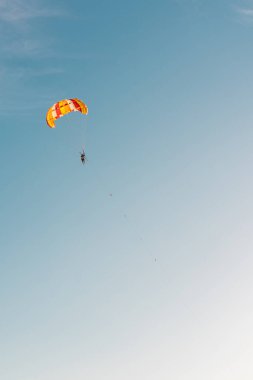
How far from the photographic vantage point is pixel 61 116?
57.8 metres

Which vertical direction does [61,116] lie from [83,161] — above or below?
above

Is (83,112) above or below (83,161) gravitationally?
above

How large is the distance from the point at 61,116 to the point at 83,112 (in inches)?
90.4

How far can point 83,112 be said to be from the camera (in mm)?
57844

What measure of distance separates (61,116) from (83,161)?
514cm

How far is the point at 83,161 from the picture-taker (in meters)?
58.0

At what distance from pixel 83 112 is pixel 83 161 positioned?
5.03 m
